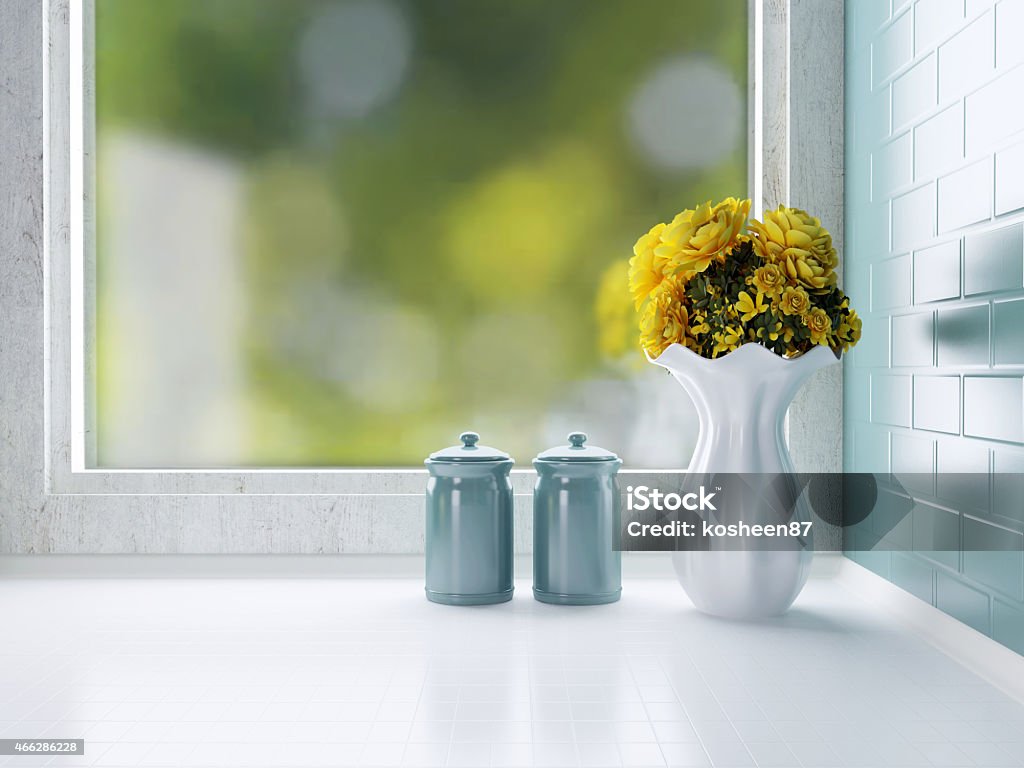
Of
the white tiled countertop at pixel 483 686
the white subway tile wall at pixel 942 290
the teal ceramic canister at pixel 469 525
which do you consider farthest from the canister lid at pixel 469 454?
the white subway tile wall at pixel 942 290

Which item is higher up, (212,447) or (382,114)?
(382,114)

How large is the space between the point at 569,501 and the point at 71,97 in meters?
1.00

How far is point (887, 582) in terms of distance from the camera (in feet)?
3.74

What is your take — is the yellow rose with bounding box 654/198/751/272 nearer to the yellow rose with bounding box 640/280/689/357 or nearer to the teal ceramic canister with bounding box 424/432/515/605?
the yellow rose with bounding box 640/280/689/357

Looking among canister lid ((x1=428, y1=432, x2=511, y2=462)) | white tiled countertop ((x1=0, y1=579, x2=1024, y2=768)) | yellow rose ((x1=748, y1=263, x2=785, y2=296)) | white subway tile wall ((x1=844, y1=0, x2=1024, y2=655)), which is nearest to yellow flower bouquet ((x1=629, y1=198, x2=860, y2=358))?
yellow rose ((x1=748, y1=263, x2=785, y2=296))

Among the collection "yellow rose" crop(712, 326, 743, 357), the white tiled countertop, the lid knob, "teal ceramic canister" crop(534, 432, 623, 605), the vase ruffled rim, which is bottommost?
the white tiled countertop

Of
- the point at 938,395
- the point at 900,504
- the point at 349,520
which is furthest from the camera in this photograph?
the point at 349,520

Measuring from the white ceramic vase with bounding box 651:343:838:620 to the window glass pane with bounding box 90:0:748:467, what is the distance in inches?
13.0

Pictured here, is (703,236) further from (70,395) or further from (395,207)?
(70,395)

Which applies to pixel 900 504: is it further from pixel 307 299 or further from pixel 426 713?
pixel 307 299

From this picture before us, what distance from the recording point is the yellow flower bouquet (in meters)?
1.01

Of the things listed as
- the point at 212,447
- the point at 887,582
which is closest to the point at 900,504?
the point at 887,582

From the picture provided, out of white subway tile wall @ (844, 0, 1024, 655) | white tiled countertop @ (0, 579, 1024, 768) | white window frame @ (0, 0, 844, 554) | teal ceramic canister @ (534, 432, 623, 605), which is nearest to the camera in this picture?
white tiled countertop @ (0, 579, 1024, 768)

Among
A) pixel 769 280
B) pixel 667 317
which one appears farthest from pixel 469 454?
pixel 769 280
